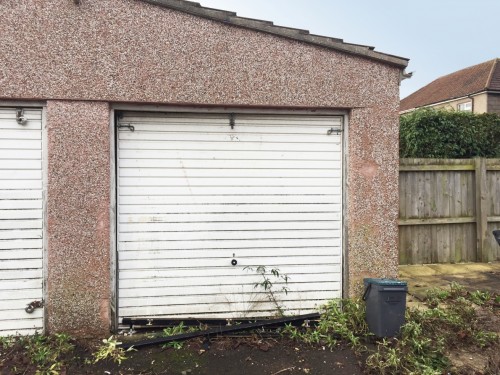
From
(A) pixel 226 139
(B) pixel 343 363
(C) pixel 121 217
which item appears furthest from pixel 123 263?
(B) pixel 343 363

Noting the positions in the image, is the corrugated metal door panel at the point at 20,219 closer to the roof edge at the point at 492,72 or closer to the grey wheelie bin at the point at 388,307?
the grey wheelie bin at the point at 388,307

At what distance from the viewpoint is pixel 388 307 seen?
4.29 m

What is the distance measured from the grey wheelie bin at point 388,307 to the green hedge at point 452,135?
4.69 metres

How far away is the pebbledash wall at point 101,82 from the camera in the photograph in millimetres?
4266

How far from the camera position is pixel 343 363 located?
391 cm

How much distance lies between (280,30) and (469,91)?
724 inches

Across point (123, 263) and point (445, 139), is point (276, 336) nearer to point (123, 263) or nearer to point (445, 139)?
A: point (123, 263)

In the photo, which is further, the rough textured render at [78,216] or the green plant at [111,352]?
the rough textured render at [78,216]

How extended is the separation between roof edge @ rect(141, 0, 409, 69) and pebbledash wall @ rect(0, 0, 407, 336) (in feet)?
0.15

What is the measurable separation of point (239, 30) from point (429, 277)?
5138 millimetres

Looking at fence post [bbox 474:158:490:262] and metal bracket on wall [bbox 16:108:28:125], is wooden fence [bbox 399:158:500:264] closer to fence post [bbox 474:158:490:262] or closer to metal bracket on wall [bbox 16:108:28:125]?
fence post [bbox 474:158:490:262]

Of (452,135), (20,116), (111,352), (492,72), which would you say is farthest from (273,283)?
(492,72)

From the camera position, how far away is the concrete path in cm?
611

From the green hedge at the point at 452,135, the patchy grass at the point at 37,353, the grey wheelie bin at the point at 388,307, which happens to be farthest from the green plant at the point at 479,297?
the patchy grass at the point at 37,353
